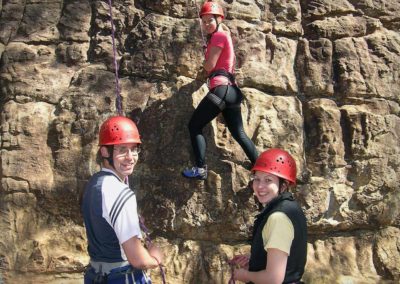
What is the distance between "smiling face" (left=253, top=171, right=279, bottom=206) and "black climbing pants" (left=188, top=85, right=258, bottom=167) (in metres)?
1.84

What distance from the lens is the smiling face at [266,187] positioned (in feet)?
10.2

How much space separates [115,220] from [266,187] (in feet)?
3.32

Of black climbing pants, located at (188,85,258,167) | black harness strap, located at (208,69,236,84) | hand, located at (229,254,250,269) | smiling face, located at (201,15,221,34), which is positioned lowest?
hand, located at (229,254,250,269)

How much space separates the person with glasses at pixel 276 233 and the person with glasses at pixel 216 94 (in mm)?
1832

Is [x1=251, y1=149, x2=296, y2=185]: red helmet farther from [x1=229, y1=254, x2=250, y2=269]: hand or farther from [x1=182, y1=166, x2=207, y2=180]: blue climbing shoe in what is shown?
[x1=182, y1=166, x2=207, y2=180]: blue climbing shoe

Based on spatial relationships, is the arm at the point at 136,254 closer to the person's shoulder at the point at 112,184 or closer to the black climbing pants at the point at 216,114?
the person's shoulder at the point at 112,184

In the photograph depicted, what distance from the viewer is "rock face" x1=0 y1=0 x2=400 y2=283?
5.39 metres

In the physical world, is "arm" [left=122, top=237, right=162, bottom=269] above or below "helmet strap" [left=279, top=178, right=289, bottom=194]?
below

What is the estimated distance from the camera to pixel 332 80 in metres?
6.02

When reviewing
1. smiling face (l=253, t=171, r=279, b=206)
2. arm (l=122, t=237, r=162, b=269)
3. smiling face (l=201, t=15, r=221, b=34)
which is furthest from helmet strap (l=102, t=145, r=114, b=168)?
smiling face (l=201, t=15, r=221, b=34)

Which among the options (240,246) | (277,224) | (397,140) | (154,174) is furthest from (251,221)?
(277,224)

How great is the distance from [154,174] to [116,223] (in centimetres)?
276

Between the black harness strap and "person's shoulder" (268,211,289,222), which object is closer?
"person's shoulder" (268,211,289,222)

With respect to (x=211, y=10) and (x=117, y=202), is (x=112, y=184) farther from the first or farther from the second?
(x=211, y=10)
